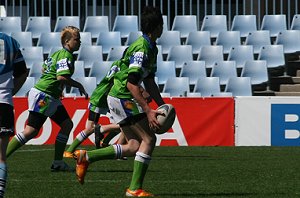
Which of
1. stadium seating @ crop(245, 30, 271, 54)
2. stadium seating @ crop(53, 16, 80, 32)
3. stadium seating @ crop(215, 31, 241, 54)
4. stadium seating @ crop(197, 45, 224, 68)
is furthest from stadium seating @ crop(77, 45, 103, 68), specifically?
stadium seating @ crop(245, 30, 271, 54)

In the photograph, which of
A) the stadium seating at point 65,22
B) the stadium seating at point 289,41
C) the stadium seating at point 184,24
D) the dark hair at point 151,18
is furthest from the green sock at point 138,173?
the stadium seating at point 65,22

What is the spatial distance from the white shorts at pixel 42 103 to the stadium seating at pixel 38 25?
12.0m

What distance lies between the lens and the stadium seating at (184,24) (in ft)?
85.0

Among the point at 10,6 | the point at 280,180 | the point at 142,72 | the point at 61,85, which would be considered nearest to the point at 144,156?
the point at 142,72

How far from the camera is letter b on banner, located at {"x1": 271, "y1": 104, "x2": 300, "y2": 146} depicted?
21000mm

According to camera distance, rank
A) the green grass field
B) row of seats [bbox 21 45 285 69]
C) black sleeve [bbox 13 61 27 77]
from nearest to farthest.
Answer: black sleeve [bbox 13 61 27 77] → the green grass field → row of seats [bbox 21 45 285 69]

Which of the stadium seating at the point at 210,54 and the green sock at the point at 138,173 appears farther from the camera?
the stadium seating at the point at 210,54

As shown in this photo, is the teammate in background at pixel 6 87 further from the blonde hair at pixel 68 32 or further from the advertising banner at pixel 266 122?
the advertising banner at pixel 266 122

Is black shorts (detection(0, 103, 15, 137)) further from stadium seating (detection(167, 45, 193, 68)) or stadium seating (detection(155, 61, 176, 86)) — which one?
stadium seating (detection(167, 45, 193, 68))

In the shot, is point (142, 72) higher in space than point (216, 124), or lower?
higher

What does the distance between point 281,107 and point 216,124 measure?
134cm

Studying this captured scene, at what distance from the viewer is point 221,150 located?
64.8 ft

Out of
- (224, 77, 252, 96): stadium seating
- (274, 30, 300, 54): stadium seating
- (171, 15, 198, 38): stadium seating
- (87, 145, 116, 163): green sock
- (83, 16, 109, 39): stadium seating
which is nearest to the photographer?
(87, 145, 116, 163): green sock

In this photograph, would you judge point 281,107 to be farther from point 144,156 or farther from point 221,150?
point 144,156
